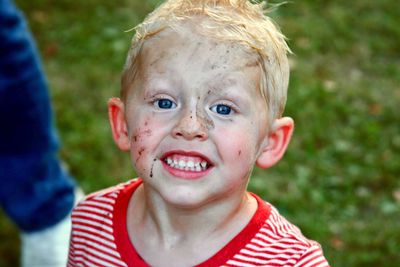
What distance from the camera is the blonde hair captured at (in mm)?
1925

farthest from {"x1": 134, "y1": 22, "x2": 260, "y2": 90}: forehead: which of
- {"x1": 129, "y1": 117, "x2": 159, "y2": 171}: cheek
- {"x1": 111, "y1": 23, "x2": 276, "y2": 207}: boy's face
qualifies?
{"x1": 129, "y1": 117, "x2": 159, "y2": 171}: cheek

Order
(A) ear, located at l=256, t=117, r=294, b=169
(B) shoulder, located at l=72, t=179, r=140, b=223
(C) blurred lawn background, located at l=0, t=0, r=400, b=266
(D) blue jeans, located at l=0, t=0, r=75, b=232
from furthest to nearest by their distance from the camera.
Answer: (C) blurred lawn background, located at l=0, t=0, r=400, b=266
(D) blue jeans, located at l=0, t=0, r=75, b=232
(B) shoulder, located at l=72, t=179, r=140, b=223
(A) ear, located at l=256, t=117, r=294, b=169

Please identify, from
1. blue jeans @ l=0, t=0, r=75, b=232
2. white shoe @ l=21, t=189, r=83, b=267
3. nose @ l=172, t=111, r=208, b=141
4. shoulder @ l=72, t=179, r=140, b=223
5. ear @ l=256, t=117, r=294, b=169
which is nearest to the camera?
nose @ l=172, t=111, r=208, b=141

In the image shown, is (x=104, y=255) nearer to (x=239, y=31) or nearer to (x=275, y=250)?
(x=275, y=250)

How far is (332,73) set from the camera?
5.53 metres

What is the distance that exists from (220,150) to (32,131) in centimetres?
159

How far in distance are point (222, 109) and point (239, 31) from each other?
192mm

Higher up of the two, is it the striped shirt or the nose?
the nose

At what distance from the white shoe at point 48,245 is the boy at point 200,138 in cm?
131

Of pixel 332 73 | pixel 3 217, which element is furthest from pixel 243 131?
pixel 332 73

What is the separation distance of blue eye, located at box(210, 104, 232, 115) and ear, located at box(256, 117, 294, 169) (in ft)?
0.64

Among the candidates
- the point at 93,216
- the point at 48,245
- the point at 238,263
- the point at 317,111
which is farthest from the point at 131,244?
the point at 317,111

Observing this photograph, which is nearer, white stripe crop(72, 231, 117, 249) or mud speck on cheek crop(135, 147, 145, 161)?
mud speck on cheek crop(135, 147, 145, 161)

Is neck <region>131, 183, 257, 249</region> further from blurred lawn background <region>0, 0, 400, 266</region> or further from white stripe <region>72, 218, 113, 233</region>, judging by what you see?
blurred lawn background <region>0, 0, 400, 266</region>
